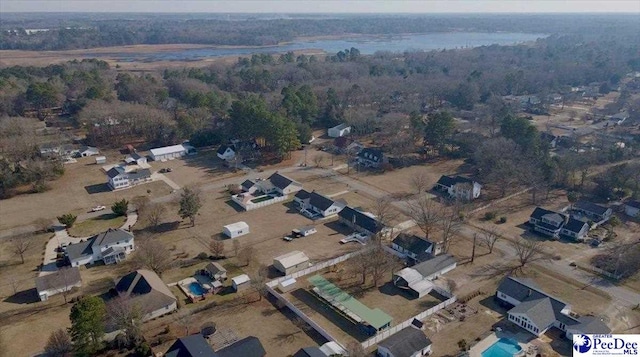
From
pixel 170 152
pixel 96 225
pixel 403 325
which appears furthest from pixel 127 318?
pixel 170 152

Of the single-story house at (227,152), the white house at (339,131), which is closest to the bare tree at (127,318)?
the single-story house at (227,152)

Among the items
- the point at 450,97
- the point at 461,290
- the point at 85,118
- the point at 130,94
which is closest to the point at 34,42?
the point at 130,94

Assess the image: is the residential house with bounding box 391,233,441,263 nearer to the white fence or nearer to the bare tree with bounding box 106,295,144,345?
the white fence

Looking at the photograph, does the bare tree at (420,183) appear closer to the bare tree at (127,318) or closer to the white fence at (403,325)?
the white fence at (403,325)

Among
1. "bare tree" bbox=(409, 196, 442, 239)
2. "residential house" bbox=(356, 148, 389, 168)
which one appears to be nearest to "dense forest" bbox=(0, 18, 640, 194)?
"residential house" bbox=(356, 148, 389, 168)

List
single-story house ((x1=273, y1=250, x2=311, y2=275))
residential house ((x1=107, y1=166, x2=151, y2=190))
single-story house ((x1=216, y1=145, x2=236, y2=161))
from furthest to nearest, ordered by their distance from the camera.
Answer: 1. single-story house ((x1=216, y1=145, x2=236, y2=161))
2. residential house ((x1=107, y1=166, x2=151, y2=190))
3. single-story house ((x1=273, y1=250, x2=311, y2=275))

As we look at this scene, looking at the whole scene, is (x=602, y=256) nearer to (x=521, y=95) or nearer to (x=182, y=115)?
(x=182, y=115)
